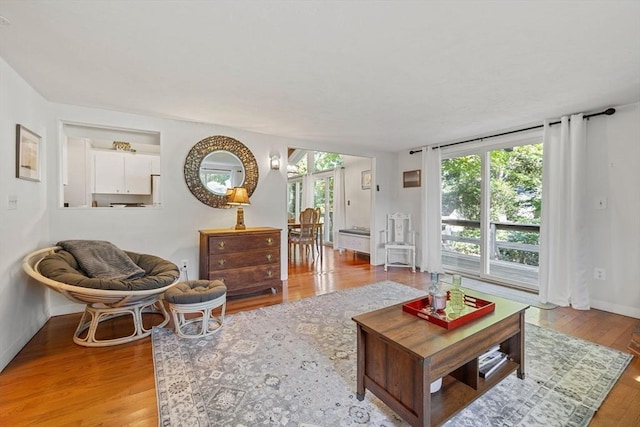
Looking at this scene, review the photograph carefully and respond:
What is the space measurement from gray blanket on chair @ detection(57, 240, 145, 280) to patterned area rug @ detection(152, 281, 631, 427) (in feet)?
2.10

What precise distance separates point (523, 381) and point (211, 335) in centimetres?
235

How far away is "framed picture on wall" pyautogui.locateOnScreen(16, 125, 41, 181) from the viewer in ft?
7.20

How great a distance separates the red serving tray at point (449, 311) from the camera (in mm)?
1553

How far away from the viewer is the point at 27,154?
2350mm

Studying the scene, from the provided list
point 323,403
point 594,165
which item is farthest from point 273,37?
point 594,165

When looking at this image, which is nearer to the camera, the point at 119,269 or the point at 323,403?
the point at 323,403

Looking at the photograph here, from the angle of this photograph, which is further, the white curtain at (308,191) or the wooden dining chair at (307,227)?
the white curtain at (308,191)

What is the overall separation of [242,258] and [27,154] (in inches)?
83.1

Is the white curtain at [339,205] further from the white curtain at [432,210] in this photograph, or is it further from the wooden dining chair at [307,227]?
the white curtain at [432,210]

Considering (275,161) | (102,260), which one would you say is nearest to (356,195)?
(275,161)

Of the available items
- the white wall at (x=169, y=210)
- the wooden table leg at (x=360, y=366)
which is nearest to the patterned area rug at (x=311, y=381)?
the wooden table leg at (x=360, y=366)

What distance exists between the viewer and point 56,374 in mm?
1909

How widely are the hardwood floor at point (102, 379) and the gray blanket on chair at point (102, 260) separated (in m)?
0.52

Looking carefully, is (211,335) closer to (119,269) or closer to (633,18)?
(119,269)
